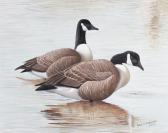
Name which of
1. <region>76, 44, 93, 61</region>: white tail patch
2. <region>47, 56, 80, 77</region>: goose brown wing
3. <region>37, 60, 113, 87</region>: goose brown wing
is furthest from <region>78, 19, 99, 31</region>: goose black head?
<region>37, 60, 113, 87</region>: goose brown wing

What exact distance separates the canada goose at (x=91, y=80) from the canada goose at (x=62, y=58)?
566 millimetres

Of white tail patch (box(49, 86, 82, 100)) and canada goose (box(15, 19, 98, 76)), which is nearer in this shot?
white tail patch (box(49, 86, 82, 100))

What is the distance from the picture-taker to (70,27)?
38.6 ft

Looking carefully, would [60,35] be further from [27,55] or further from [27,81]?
[27,81]

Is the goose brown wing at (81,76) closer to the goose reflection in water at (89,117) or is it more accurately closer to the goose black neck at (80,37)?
the goose reflection in water at (89,117)

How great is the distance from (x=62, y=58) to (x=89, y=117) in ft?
4.33

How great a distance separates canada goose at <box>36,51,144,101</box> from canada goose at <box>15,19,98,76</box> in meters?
0.57

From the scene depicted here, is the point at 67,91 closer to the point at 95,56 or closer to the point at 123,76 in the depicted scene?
the point at 123,76

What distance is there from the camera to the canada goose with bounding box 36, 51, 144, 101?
6.93 metres

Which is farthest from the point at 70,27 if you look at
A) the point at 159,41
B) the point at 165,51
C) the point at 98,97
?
the point at 98,97

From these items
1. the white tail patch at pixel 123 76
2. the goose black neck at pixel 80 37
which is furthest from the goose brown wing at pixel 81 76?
the goose black neck at pixel 80 37

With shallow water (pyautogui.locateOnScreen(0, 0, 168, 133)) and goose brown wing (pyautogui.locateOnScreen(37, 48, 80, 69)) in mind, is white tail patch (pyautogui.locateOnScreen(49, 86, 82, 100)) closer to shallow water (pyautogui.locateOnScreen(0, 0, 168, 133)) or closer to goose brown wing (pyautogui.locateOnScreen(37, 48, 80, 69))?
shallow water (pyautogui.locateOnScreen(0, 0, 168, 133))

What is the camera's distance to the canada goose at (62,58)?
772cm

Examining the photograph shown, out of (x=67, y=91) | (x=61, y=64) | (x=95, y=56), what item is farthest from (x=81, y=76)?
(x=95, y=56)
